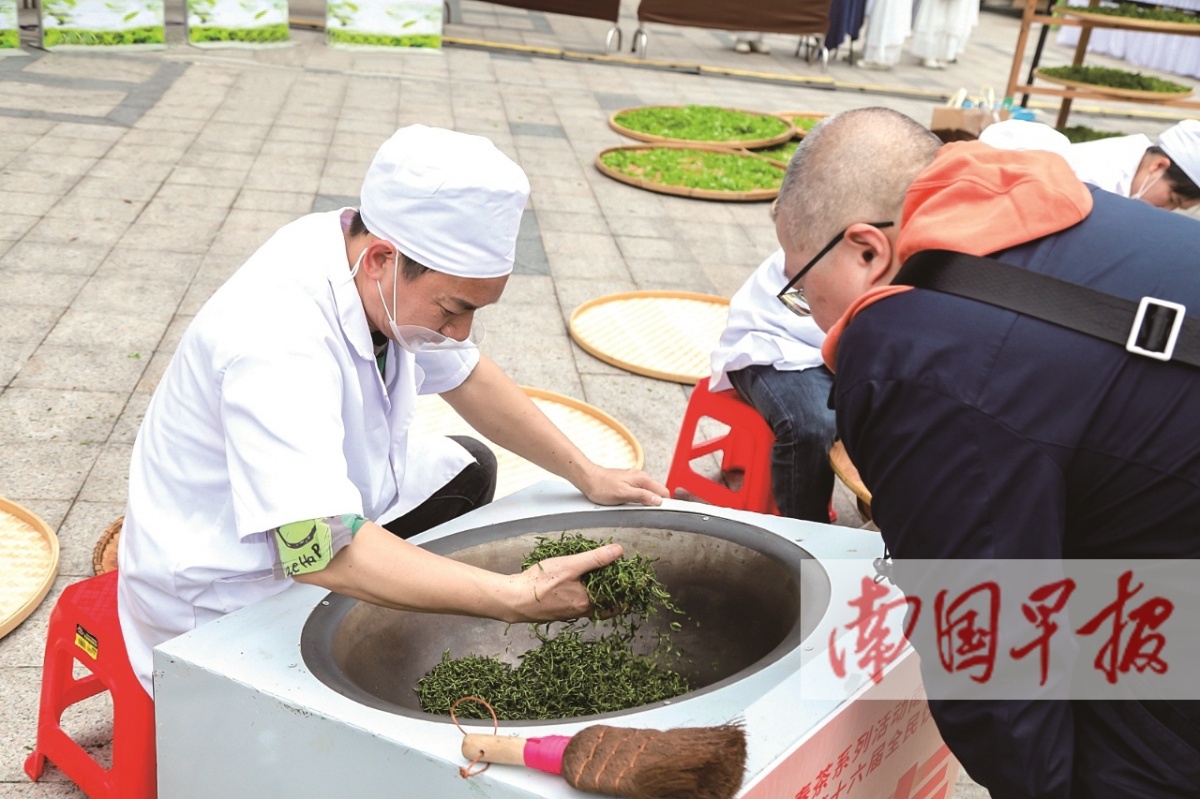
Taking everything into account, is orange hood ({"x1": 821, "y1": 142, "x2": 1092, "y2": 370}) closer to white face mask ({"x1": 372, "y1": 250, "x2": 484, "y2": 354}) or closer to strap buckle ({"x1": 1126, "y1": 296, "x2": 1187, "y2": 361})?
strap buckle ({"x1": 1126, "y1": 296, "x2": 1187, "y2": 361})

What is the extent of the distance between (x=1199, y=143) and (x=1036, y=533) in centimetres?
246

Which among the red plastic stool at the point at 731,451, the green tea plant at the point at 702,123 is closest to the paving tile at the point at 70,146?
the green tea plant at the point at 702,123

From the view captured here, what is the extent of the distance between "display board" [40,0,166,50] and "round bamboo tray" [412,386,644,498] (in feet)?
21.2

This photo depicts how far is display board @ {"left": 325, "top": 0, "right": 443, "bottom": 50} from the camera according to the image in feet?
33.7

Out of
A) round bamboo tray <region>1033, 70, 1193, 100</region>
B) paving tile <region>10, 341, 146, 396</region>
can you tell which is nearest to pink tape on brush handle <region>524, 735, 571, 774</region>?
paving tile <region>10, 341, 146, 396</region>

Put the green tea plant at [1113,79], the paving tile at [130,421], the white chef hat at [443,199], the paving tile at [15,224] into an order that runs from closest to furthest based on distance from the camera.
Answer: the white chef hat at [443,199], the paving tile at [130,421], the paving tile at [15,224], the green tea plant at [1113,79]

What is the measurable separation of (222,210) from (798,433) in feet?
12.4

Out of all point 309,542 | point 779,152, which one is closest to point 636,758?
point 309,542

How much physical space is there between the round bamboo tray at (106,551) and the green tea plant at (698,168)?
15.6 ft

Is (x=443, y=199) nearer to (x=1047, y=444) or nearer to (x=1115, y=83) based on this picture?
(x=1047, y=444)

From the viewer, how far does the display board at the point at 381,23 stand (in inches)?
405

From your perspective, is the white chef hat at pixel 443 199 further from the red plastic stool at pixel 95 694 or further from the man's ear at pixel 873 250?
the red plastic stool at pixel 95 694

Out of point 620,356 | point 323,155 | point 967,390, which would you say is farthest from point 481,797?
point 323,155

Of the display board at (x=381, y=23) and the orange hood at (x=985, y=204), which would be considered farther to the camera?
the display board at (x=381, y=23)
